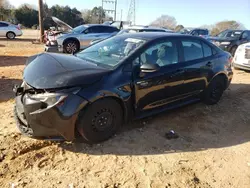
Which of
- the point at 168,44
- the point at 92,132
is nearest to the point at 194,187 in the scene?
the point at 92,132

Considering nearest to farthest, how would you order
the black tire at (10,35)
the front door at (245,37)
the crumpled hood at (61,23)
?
the front door at (245,37)
the crumpled hood at (61,23)
the black tire at (10,35)

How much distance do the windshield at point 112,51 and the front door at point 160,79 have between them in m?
0.26

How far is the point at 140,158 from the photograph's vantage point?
337cm

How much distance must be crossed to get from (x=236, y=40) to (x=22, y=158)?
13336 mm

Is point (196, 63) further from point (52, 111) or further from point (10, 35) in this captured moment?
point (10, 35)

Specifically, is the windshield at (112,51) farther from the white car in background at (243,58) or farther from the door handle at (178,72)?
the white car in background at (243,58)

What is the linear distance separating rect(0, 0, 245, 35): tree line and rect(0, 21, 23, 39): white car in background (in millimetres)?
11870

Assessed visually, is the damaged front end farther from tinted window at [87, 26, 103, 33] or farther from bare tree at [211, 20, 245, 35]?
bare tree at [211, 20, 245, 35]

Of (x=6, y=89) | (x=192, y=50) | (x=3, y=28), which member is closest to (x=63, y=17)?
(x=3, y=28)

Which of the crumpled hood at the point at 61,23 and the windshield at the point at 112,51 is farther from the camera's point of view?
the crumpled hood at the point at 61,23

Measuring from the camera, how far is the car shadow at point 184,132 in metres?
3.55

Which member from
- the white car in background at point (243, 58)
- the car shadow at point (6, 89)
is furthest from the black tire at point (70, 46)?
the white car in background at point (243, 58)

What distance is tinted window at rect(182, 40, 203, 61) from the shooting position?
179 inches

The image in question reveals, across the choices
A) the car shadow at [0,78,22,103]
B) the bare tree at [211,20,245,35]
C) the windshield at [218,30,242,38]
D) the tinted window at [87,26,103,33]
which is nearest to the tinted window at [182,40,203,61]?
the car shadow at [0,78,22,103]
